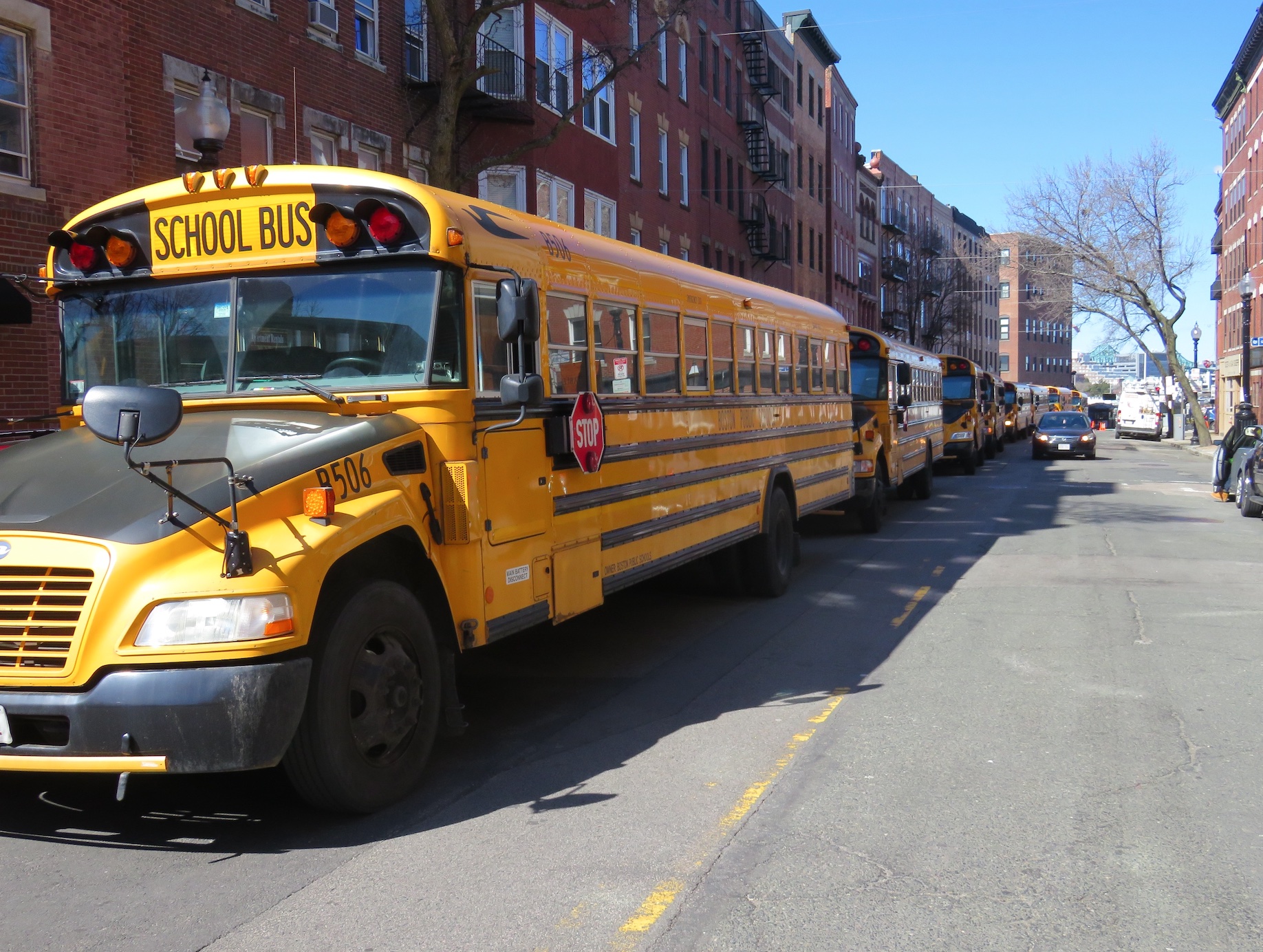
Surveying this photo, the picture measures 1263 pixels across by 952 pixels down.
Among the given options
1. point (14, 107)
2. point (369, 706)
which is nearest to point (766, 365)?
point (369, 706)

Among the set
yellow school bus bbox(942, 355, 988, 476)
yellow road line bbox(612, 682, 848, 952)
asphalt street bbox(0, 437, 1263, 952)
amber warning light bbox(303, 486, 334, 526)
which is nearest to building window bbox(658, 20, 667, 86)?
yellow school bus bbox(942, 355, 988, 476)

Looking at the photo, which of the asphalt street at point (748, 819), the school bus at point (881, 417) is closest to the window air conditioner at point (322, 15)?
the school bus at point (881, 417)

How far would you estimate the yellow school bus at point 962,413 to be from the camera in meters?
30.4

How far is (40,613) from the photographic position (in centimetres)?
433

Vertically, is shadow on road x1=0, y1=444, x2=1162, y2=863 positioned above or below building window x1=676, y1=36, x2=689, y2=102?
below

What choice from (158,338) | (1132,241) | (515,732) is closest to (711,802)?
(515,732)

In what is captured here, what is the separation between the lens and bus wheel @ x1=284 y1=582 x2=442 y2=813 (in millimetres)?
4648

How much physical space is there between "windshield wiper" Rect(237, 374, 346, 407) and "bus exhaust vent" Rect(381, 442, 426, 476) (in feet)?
1.27

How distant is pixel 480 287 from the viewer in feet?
18.7

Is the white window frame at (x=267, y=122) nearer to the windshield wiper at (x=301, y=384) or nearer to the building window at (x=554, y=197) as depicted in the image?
the building window at (x=554, y=197)

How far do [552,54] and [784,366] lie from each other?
1567 centimetres

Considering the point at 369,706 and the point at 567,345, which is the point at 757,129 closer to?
the point at 567,345

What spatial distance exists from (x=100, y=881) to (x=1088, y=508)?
59.4 feet

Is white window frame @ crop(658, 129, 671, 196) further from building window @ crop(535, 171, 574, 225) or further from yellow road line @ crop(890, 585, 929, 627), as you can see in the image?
yellow road line @ crop(890, 585, 929, 627)
